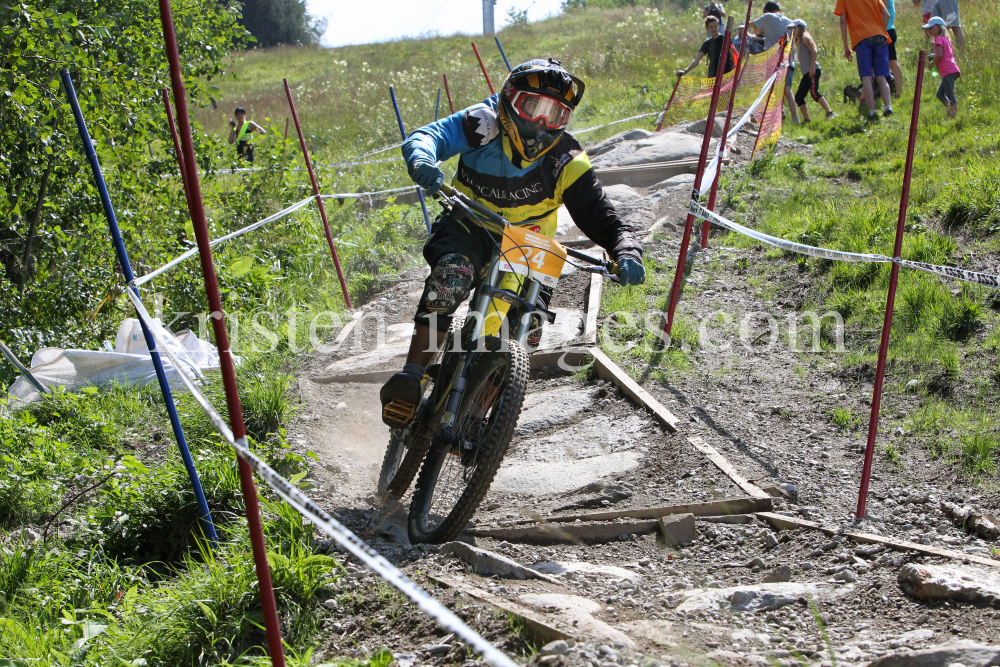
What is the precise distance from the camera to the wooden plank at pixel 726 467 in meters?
3.89

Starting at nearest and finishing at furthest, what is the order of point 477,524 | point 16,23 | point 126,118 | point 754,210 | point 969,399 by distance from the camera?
point 477,524, point 969,399, point 16,23, point 126,118, point 754,210

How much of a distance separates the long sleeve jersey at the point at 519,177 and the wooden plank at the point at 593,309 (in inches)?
60.4

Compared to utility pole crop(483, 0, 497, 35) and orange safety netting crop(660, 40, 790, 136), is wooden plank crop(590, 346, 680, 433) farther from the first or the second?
utility pole crop(483, 0, 497, 35)

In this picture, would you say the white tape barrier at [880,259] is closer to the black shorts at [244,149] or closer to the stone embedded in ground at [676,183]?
the stone embedded in ground at [676,183]

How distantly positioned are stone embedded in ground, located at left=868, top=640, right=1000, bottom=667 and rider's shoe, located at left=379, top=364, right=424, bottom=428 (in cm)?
230

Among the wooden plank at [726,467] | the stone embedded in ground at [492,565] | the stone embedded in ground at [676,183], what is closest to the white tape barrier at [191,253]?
the stone embedded in ground at [492,565]

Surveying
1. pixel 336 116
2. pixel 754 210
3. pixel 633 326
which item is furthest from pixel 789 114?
pixel 336 116

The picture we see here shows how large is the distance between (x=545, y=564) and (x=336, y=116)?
18.5m

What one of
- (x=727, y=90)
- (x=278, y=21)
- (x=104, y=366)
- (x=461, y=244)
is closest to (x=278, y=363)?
(x=104, y=366)

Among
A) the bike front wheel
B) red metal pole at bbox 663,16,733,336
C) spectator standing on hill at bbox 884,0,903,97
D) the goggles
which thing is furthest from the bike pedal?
spectator standing on hill at bbox 884,0,903,97

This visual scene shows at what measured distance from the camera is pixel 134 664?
8.87ft

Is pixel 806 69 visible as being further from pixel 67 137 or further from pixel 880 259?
pixel 67 137

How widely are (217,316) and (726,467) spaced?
294 cm

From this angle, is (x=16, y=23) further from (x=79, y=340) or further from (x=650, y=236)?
(x=650, y=236)
